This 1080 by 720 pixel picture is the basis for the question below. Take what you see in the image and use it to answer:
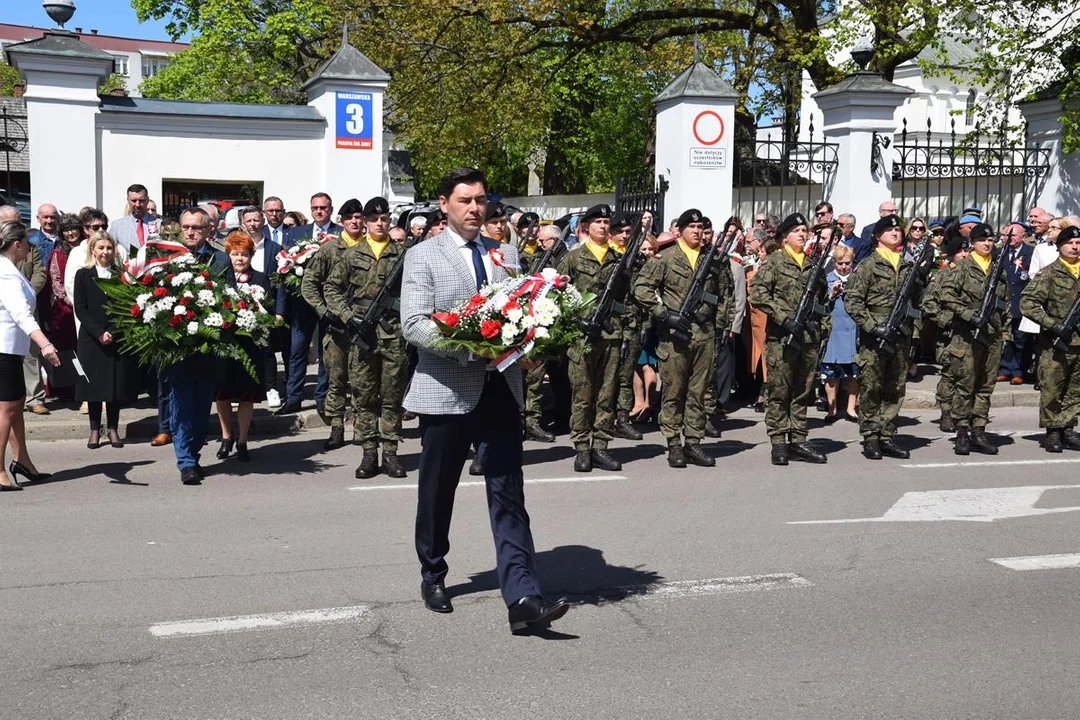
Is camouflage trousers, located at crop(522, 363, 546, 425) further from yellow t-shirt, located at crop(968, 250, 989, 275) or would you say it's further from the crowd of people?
yellow t-shirt, located at crop(968, 250, 989, 275)

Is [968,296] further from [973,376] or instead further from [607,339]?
[607,339]

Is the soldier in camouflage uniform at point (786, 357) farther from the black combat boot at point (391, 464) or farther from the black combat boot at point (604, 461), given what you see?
the black combat boot at point (391, 464)

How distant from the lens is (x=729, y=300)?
10.8 m

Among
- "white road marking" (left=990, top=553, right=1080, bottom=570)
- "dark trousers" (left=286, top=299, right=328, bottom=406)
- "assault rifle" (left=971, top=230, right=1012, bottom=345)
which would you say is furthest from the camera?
"dark trousers" (left=286, top=299, right=328, bottom=406)

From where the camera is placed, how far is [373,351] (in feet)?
32.4

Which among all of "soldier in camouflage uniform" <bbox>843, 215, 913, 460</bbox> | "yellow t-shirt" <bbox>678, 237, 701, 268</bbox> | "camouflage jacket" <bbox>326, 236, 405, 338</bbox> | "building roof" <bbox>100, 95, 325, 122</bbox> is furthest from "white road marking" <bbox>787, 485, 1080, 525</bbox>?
"building roof" <bbox>100, 95, 325, 122</bbox>

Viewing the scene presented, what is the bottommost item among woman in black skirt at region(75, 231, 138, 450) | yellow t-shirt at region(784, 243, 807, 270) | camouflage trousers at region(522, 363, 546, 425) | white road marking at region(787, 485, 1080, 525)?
white road marking at region(787, 485, 1080, 525)

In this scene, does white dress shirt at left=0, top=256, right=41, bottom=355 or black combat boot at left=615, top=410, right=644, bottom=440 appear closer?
white dress shirt at left=0, top=256, right=41, bottom=355

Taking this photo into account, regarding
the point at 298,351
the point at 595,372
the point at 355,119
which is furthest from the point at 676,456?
the point at 355,119

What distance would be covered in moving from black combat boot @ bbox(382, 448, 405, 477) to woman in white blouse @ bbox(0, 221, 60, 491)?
2.49m

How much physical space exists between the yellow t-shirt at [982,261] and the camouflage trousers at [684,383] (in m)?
2.62

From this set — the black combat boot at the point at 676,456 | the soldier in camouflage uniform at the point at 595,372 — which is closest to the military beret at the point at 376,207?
the soldier in camouflage uniform at the point at 595,372

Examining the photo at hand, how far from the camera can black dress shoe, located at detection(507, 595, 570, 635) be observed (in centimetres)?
568

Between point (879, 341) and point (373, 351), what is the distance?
4152mm
